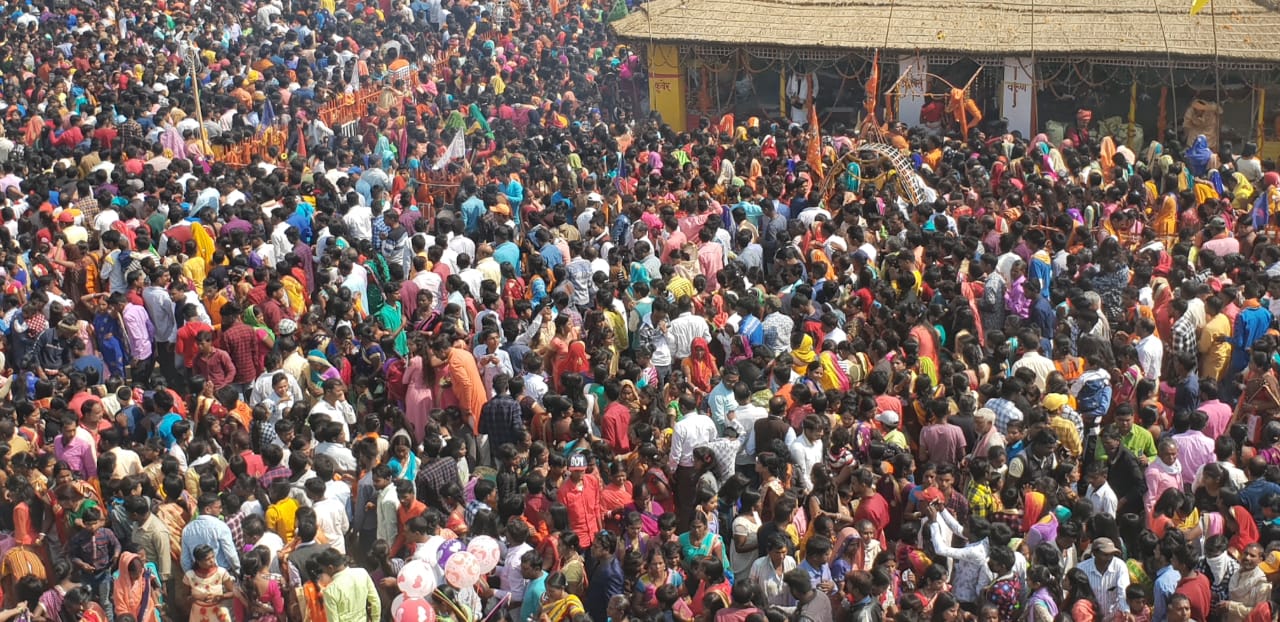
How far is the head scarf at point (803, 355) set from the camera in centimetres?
1141

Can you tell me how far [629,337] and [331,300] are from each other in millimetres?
2316

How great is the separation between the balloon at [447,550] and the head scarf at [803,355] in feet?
10.9

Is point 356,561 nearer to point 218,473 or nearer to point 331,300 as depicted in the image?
point 218,473

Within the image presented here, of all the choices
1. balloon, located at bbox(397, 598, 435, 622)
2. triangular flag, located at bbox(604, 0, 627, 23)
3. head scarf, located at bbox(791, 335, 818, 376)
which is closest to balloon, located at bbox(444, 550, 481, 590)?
balloon, located at bbox(397, 598, 435, 622)

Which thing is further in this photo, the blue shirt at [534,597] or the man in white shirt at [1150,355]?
the man in white shirt at [1150,355]

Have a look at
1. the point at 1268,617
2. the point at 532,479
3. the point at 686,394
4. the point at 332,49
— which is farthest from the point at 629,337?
the point at 332,49

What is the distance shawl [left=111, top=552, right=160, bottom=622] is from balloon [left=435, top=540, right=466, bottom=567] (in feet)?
5.24

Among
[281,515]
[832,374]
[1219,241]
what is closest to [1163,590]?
[832,374]

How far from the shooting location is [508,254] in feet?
45.8

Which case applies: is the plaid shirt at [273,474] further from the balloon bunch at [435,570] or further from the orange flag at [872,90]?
the orange flag at [872,90]

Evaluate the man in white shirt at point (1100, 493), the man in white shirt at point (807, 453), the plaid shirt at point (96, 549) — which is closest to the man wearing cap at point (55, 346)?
the plaid shirt at point (96, 549)

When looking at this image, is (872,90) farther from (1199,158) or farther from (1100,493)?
(1100,493)

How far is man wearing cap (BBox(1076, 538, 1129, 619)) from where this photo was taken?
847 centimetres

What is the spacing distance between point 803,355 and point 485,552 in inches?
137
